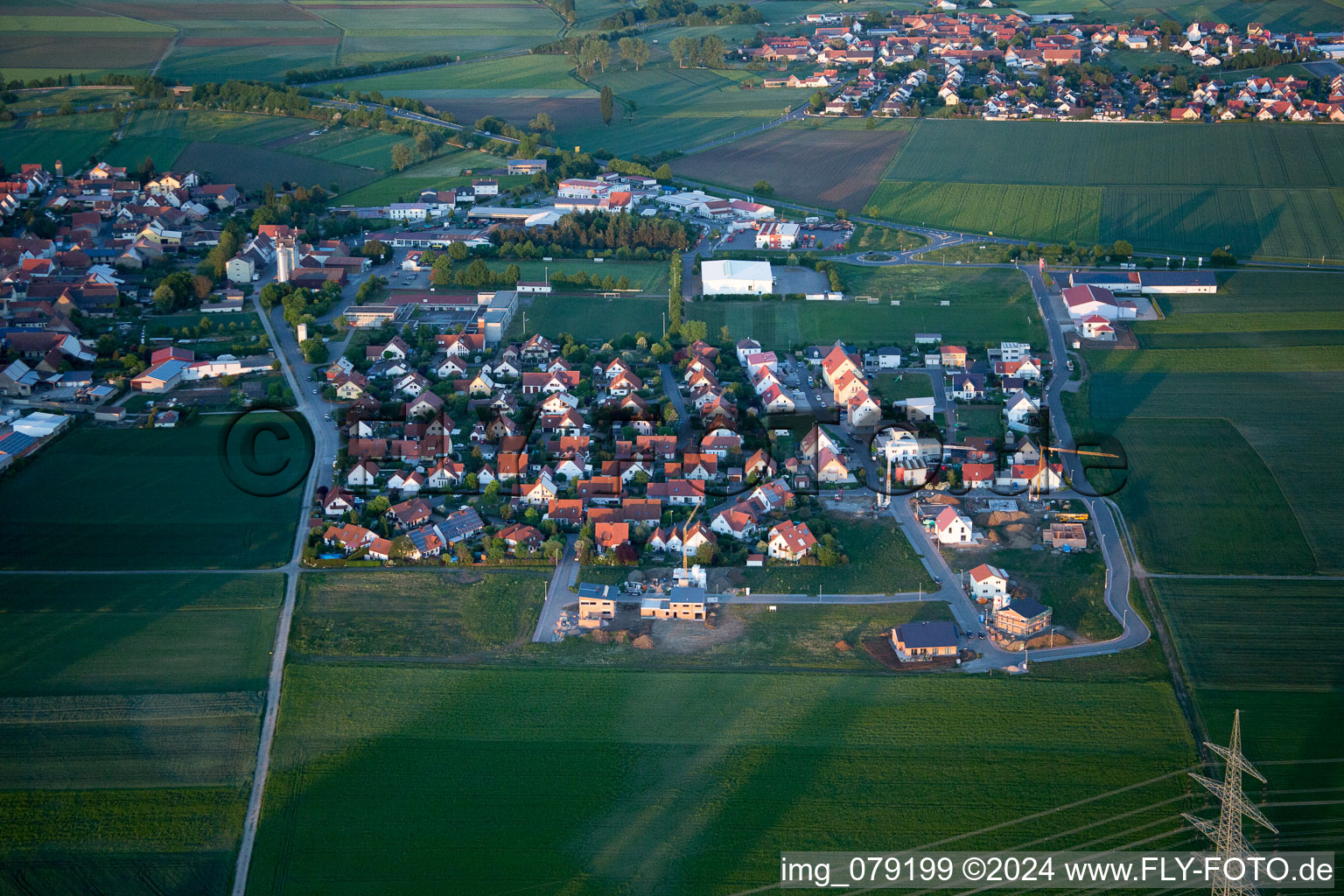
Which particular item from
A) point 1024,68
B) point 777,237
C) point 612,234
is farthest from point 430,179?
point 1024,68

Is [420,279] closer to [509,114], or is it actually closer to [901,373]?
[901,373]

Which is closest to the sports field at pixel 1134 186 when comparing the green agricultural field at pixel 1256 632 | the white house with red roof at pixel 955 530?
the white house with red roof at pixel 955 530

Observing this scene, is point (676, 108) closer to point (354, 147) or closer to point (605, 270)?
point (354, 147)

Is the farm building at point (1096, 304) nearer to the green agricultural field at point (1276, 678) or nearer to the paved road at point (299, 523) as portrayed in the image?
the green agricultural field at point (1276, 678)

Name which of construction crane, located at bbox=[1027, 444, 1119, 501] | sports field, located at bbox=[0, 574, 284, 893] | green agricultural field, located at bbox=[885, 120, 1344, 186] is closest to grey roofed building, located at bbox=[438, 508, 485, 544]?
sports field, located at bbox=[0, 574, 284, 893]

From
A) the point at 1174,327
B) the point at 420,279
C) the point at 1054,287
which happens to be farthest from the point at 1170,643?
the point at 420,279

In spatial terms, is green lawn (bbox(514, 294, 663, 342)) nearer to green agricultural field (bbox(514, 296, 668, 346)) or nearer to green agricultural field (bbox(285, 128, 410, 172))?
green agricultural field (bbox(514, 296, 668, 346))
